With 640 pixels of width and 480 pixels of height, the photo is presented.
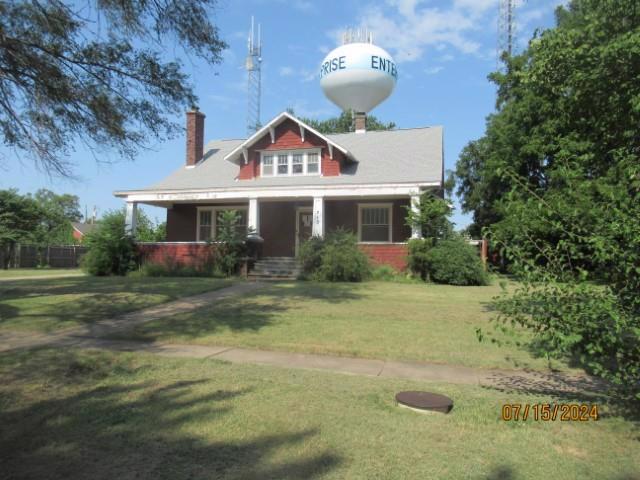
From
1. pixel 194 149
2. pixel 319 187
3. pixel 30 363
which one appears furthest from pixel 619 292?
pixel 194 149

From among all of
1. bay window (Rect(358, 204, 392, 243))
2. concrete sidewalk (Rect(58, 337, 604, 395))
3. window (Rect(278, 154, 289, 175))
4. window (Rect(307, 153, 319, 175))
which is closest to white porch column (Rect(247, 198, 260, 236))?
window (Rect(278, 154, 289, 175))

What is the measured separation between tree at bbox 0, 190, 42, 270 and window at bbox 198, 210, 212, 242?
1486 centimetres

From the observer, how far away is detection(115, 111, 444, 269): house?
1883 centimetres

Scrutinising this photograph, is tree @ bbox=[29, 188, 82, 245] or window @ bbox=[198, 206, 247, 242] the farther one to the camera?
tree @ bbox=[29, 188, 82, 245]

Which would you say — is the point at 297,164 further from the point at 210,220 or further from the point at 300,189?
the point at 210,220

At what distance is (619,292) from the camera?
3812mm

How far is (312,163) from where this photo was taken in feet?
70.1

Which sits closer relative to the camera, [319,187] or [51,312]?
[51,312]

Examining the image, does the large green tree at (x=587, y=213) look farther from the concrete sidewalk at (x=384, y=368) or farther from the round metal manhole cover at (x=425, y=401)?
the round metal manhole cover at (x=425, y=401)

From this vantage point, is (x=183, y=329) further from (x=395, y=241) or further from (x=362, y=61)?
(x=362, y=61)

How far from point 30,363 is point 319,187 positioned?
14.0 m

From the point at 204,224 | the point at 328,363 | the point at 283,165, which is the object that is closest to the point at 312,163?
the point at 283,165

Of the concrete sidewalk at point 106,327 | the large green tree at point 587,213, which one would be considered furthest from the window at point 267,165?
the large green tree at point 587,213

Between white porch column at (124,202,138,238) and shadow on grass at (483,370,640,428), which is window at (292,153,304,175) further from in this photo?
shadow on grass at (483,370,640,428)
